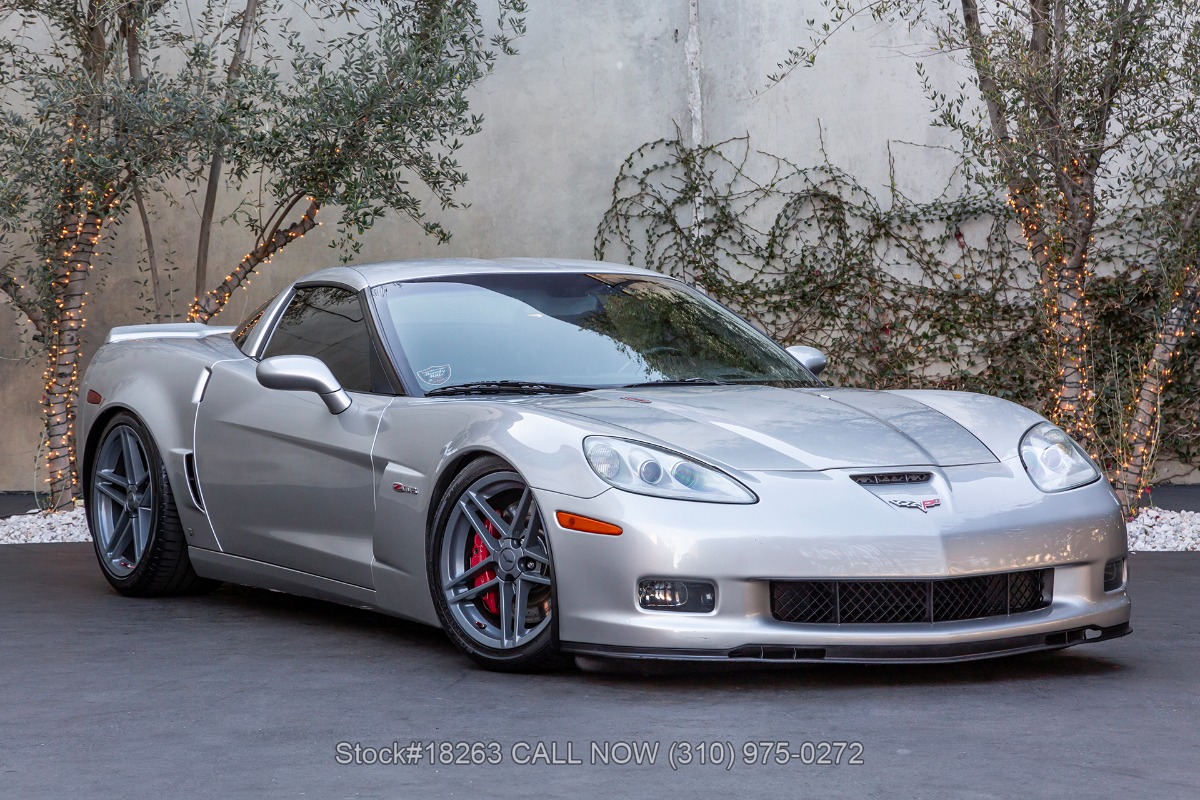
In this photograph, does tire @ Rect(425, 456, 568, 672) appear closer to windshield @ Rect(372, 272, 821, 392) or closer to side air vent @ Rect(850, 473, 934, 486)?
windshield @ Rect(372, 272, 821, 392)

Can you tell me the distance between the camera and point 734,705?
3.97m

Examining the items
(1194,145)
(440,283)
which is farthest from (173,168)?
(1194,145)

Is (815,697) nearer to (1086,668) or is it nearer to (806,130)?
(1086,668)

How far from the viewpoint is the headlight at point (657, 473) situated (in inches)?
161

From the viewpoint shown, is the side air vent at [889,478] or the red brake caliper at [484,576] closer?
the side air vent at [889,478]

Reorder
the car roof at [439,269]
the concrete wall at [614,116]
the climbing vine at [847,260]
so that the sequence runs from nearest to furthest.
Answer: the car roof at [439,269], the climbing vine at [847,260], the concrete wall at [614,116]

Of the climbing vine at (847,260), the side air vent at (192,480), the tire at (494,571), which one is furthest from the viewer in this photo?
the climbing vine at (847,260)

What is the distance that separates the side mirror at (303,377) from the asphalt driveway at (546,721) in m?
0.81

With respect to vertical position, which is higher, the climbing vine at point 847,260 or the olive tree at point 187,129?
the olive tree at point 187,129

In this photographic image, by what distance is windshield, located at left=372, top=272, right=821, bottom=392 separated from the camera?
502 centimetres

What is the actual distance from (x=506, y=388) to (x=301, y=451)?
0.81 metres

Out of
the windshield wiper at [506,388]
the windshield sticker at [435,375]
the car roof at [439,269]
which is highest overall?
the car roof at [439,269]

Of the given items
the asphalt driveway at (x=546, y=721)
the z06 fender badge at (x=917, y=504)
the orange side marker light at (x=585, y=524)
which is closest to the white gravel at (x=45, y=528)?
the asphalt driveway at (x=546, y=721)

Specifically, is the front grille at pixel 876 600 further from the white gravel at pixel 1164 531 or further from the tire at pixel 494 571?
the white gravel at pixel 1164 531
